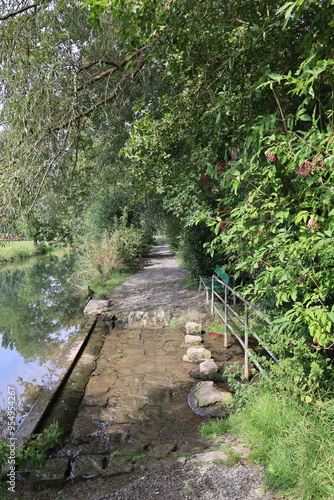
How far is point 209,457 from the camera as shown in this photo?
3150 millimetres

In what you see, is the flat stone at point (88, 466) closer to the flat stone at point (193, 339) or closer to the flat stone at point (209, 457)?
the flat stone at point (209, 457)

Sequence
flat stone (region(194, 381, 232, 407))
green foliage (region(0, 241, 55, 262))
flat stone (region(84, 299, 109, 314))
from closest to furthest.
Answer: flat stone (region(194, 381, 232, 407)) < flat stone (region(84, 299, 109, 314)) < green foliage (region(0, 241, 55, 262))

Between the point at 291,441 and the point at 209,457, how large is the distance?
82cm

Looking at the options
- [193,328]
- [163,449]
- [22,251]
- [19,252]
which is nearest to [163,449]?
[163,449]

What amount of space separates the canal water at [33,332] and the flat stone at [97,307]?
332mm

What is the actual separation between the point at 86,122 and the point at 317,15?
4188 mm

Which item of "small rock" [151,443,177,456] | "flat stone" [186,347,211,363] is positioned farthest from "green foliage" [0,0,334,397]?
"flat stone" [186,347,211,363]

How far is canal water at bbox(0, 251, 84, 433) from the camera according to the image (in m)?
6.13

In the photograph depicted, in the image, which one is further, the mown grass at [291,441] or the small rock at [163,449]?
the small rock at [163,449]

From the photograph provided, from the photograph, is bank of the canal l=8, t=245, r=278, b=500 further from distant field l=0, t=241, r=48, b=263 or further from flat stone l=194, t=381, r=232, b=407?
distant field l=0, t=241, r=48, b=263

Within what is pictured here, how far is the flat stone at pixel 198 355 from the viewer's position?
612 centimetres

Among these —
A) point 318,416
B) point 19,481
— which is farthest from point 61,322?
point 318,416

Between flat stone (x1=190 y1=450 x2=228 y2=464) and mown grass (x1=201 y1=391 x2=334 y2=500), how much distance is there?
0.86 ft

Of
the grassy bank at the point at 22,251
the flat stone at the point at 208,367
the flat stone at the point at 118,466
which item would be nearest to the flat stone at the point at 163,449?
the flat stone at the point at 118,466
